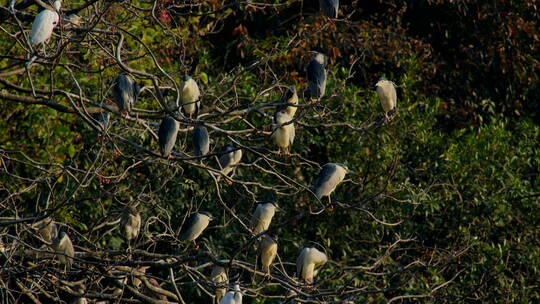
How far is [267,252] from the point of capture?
353 cm

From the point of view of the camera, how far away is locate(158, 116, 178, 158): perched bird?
3.22 metres

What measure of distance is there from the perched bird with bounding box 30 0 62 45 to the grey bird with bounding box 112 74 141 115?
1.15 feet

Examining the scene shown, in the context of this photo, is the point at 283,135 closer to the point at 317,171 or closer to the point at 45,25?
the point at 45,25

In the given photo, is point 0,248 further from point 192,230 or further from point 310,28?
point 310,28

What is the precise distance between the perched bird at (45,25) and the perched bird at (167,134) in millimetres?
455

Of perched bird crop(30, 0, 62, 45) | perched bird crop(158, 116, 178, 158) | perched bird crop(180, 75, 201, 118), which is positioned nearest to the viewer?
perched bird crop(30, 0, 62, 45)

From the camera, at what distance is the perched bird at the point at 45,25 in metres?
3.09

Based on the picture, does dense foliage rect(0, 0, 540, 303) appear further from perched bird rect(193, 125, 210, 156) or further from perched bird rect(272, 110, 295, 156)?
perched bird rect(193, 125, 210, 156)

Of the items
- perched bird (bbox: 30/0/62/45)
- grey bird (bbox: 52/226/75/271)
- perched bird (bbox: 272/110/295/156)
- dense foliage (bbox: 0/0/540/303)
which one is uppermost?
perched bird (bbox: 30/0/62/45)

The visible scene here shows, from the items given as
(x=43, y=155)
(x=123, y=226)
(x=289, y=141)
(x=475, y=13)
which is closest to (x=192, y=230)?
(x=123, y=226)

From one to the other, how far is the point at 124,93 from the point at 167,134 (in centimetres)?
25

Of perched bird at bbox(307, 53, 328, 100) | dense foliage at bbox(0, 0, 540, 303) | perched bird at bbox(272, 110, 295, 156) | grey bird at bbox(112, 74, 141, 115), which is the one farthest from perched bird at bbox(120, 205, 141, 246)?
perched bird at bbox(307, 53, 328, 100)

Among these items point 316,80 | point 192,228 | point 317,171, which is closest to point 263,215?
point 192,228

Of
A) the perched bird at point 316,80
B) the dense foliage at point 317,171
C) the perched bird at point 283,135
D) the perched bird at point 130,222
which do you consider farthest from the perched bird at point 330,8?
the perched bird at point 130,222
